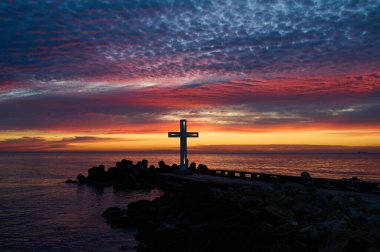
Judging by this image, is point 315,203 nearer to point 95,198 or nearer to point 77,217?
point 77,217

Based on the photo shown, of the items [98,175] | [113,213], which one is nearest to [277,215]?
[113,213]

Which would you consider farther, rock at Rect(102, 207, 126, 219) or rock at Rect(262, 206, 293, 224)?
rock at Rect(102, 207, 126, 219)

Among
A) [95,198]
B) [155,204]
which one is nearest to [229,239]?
[155,204]

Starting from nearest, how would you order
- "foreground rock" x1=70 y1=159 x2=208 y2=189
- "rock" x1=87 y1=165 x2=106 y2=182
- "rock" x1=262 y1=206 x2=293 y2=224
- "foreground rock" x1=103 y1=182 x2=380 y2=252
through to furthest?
"foreground rock" x1=103 y1=182 x2=380 y2=252
"rock" x1=262 y1=206 x2=293 y2=224
"foreground rock" x1=70 y1=159 x2=208 y2=189
"rock" x1=87 y1=165 x2=106 y2=182

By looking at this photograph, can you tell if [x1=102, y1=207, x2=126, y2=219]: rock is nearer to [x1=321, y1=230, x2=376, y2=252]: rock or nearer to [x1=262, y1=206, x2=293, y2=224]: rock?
[x1=262, y1=206, x2=293, y2=224]: rock

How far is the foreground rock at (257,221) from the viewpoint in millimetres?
11227

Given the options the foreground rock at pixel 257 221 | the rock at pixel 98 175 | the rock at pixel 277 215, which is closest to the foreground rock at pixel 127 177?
the rock at pixel 98 175

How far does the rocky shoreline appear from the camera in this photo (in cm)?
1124

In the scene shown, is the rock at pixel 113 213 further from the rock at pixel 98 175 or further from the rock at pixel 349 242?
the rock at pixel 98 175

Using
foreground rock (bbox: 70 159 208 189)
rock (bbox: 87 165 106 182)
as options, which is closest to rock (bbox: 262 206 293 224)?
foreground rock (bbox: 70 159 208 189)

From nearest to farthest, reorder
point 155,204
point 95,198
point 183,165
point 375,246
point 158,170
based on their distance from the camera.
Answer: point 375,246, point 155,204, point 95,198, point 183,165, point 158,170

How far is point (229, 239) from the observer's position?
11.7m

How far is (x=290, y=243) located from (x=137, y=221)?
8.91 m

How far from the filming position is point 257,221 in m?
14.0
